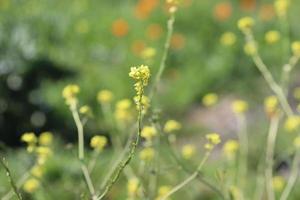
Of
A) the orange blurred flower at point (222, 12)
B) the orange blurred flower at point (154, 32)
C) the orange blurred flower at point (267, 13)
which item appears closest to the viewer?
the orange blurred flower at point (154, 32)

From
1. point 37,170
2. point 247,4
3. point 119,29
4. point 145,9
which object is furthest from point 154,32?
point 37,170

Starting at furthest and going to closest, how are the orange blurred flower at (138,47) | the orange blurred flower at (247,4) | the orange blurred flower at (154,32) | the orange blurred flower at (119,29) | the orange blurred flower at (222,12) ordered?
the orange blurred flower at (247,4) < the orange blurred flower at (222,12) < the orange blurred flower at (119,29) < the orange blurred flower at (154,32) < the orange blurred flower at (138,47)

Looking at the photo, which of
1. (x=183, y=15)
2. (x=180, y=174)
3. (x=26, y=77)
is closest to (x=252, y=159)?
(x=180, y=174)

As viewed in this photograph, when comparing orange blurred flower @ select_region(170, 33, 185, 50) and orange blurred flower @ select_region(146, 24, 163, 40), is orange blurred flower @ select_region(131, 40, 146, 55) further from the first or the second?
orange blurred flower @ select_region(170, 33, 185, 50)

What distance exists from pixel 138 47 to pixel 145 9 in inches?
34.1

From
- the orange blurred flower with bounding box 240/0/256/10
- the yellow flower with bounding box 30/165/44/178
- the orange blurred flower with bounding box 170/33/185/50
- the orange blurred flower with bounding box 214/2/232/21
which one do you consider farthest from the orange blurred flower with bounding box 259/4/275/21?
the yellow flower with bounding box 30/165/44/178

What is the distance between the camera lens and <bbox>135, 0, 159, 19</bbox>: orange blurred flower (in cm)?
906

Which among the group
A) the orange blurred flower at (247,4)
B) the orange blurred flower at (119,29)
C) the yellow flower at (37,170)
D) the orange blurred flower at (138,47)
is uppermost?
the yellow flower at (37,170)

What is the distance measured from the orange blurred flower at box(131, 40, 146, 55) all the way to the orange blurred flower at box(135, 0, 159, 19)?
0.63 meters

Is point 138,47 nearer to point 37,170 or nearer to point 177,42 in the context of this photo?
point 177,42

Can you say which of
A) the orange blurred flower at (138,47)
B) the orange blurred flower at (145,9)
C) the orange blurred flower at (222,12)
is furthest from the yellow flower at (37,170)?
the orange blurred flower at (222,12)

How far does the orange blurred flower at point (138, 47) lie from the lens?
8312 millimetres

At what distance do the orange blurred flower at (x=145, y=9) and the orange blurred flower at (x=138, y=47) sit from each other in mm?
632

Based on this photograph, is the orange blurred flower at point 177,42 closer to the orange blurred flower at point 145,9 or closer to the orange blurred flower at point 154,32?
the orange blurred flower at point 154,32
